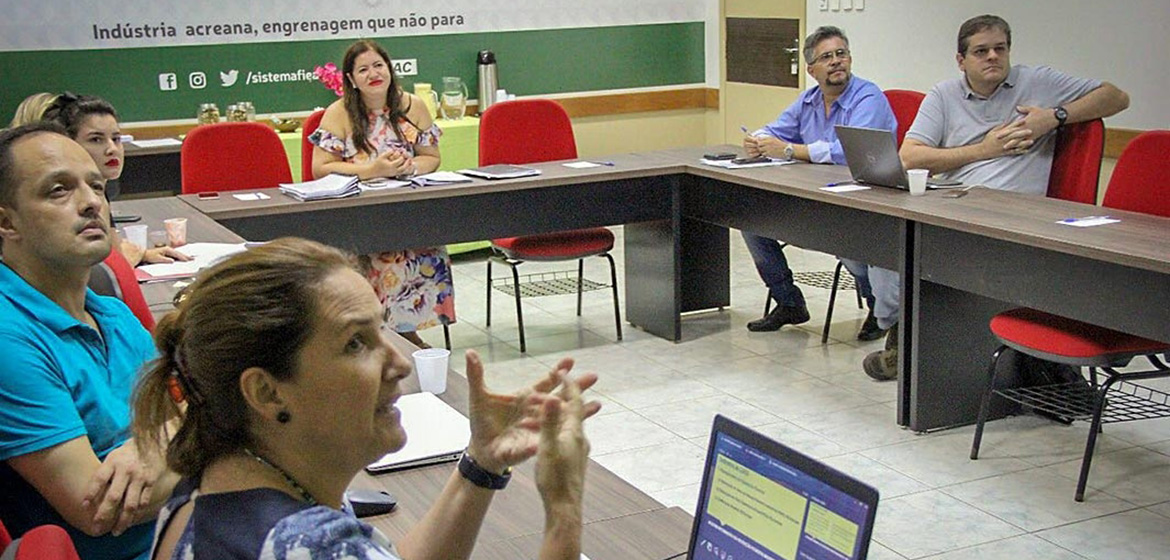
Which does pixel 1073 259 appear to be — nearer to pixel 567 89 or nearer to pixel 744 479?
pixel 744 479

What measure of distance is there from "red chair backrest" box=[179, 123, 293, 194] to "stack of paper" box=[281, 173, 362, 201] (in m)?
0.35

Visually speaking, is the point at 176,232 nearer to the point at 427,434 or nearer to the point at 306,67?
the point at 427,434

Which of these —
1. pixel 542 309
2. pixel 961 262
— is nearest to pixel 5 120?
pixel 542 309

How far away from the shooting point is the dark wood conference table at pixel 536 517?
1838 millimetres

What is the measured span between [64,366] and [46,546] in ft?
2.17

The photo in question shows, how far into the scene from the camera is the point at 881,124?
16.7 ft

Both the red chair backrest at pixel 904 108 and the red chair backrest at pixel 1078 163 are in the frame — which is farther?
the red chair backrest at pixel 904 108

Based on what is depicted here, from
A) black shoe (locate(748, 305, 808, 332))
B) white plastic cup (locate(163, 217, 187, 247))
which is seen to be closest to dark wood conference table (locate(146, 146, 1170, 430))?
black shoe (locate(748, 305, 808, 332))

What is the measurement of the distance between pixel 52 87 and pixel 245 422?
609cm

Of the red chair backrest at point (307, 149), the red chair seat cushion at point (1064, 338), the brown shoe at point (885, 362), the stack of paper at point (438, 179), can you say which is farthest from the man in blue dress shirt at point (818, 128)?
the red chair backrest at point (307, 149)

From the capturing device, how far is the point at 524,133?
5.57 meters

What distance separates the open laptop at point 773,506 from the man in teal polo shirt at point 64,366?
82 cm

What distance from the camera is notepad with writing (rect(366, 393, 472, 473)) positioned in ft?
7.13

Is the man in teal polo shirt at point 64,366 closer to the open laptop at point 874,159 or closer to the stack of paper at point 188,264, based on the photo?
the stack of paper at point 188,264
